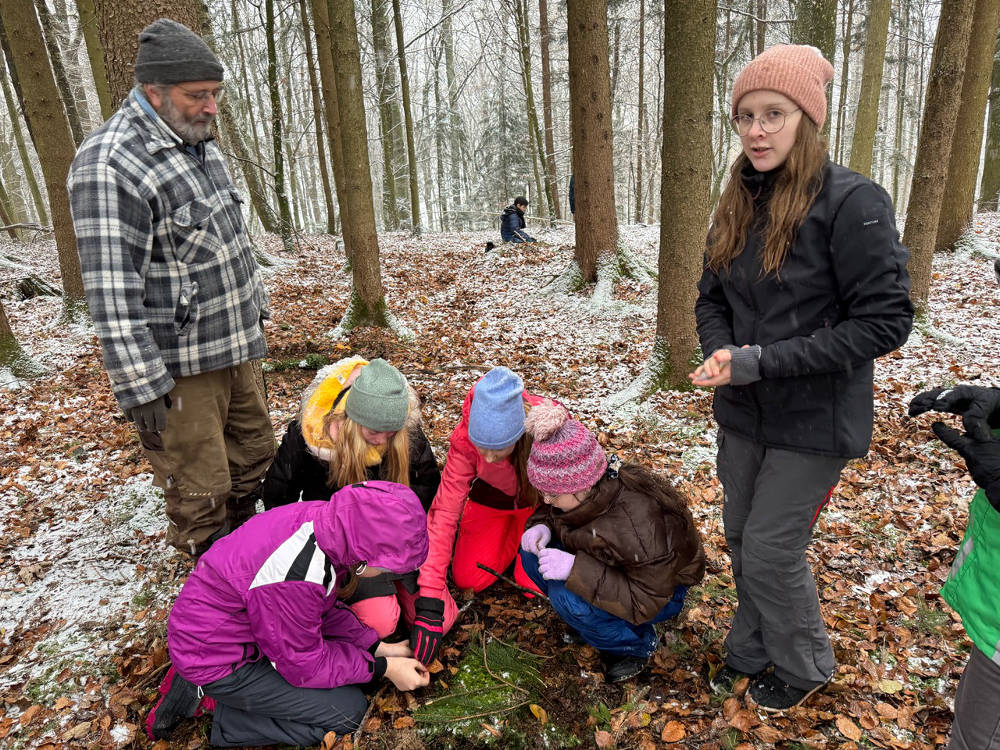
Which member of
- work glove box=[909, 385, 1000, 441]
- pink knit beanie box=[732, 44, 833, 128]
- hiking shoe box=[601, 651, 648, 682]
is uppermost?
pink knit beanie box=[732, 44, 833, 128]

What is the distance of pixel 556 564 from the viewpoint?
2.54m

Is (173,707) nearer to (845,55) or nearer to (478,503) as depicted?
(478,503)

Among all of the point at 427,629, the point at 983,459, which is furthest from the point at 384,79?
the point at 983,459

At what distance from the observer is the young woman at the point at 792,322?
174 centimetres

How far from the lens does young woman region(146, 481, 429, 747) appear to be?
87.0 inches

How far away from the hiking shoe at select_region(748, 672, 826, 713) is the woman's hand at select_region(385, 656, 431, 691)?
1.47m

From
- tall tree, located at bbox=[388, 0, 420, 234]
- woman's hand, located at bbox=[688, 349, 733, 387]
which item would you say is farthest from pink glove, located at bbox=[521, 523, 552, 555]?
tall tree, located at bbox=[388, 0, 420, 234]

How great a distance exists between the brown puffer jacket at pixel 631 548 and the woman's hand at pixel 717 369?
0.81 meters

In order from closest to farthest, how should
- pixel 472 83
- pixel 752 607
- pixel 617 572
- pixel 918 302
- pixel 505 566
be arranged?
pixel 752 607 → pixel 617 572 → pixel 505 566 → pixel 918 302 → pixel 472 83

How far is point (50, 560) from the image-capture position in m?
3.54

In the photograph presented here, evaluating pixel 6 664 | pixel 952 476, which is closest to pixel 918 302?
pixel 952 476

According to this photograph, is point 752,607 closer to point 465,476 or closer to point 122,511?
point 465,476

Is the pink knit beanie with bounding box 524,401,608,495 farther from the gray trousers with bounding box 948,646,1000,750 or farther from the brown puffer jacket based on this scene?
the gray trousers with bounding box 948,646,1000,750

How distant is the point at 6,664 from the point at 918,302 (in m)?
8.04
